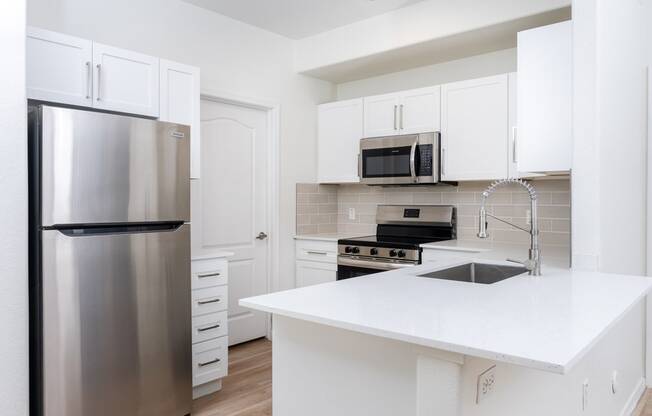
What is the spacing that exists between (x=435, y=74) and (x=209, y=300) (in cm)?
269

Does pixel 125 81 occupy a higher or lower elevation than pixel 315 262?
higher

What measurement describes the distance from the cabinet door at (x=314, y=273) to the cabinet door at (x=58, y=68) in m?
2.30

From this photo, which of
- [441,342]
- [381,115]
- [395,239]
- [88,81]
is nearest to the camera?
[441,342]

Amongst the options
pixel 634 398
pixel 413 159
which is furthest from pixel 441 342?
pixel 413 159

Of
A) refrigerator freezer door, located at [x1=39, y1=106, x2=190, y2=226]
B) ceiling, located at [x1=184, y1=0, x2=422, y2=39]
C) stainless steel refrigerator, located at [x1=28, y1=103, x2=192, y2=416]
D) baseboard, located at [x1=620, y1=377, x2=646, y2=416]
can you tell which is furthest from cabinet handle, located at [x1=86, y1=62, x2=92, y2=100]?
baseboard, located at [x1=620, y1=377, x2=646, y2=416]

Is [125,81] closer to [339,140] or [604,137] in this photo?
[339,140]

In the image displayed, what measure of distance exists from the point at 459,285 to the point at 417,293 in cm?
24

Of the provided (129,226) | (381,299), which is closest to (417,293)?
(381,299)

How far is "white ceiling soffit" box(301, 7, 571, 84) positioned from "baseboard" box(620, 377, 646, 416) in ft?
7.75

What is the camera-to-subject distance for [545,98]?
2826 millimetres

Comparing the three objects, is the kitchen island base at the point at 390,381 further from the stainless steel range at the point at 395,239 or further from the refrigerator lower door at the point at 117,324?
the stainless steel range at the point at 395,239

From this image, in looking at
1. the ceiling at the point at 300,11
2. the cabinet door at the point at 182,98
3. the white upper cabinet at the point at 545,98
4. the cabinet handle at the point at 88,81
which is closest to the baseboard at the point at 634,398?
the white upper cabinet at the point at 545,98

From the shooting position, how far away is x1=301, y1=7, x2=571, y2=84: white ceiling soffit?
3204mm

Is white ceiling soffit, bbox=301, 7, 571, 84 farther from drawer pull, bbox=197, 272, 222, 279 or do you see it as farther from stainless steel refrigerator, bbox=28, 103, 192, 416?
drawer pull, bbox=197, 272, 222, 279
